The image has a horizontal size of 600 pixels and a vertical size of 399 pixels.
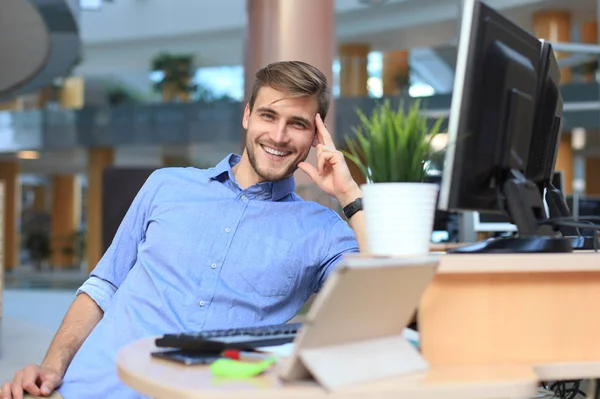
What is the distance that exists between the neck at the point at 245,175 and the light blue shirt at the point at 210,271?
0.04 m

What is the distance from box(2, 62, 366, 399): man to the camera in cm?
177

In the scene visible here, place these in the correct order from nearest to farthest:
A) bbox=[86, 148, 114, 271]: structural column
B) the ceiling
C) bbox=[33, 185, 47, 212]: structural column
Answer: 1. the ceiling
2. bbox=[86, 148, 114, 271]: structural column
3. bbox=[33, 185, 47, 212]: structural column

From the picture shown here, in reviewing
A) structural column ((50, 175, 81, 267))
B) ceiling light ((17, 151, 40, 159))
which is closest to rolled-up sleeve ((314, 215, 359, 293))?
ceiling light ((17, 151, 40, 159))

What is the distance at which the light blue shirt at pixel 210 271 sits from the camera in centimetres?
178

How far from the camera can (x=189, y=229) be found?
188 cm

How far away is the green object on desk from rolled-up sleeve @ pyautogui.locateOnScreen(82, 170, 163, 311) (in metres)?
0.93

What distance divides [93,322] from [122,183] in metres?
2.73

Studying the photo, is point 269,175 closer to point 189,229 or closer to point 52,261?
point 189,229

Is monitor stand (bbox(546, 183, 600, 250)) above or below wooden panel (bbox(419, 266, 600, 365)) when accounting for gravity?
above

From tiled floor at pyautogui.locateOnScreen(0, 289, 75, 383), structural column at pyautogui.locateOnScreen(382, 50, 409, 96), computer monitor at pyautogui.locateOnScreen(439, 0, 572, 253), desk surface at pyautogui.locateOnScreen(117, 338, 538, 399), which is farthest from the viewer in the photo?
structural column at pyautogui.locateOnScreen(382, 50, 409, 96)

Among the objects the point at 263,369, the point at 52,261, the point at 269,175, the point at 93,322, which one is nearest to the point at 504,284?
the point at 263,369

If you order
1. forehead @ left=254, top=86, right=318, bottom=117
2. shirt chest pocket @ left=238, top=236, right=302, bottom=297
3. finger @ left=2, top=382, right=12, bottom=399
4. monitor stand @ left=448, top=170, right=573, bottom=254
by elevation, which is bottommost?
finger @ left=2, top=382, right=12, bottom=399

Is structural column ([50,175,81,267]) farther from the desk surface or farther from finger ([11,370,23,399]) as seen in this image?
the desk surface

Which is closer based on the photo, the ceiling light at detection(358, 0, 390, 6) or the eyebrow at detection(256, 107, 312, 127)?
the eyebrow at detection(256, 107, 312, 127)
